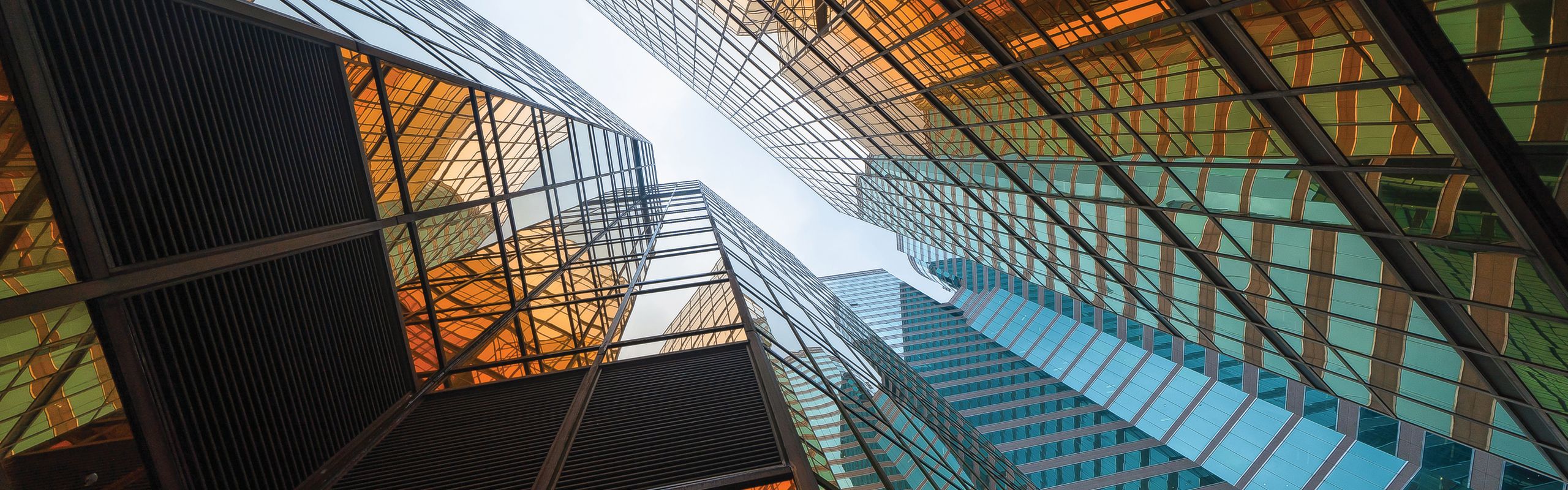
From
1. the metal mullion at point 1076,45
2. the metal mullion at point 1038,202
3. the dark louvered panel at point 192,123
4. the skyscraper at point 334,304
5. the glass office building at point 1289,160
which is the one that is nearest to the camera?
the skyscraper at point 334,304

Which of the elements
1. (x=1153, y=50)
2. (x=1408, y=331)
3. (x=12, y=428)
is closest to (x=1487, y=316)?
(x=1408, y=331)

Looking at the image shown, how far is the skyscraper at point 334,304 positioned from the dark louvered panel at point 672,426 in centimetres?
4

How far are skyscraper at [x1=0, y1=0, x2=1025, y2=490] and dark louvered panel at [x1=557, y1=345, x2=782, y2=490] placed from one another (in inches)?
1.5

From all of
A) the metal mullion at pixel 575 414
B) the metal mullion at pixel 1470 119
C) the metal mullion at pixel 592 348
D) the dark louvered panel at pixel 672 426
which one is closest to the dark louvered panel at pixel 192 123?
the metal mullion at pixel 592 348

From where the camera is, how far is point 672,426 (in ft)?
23.1

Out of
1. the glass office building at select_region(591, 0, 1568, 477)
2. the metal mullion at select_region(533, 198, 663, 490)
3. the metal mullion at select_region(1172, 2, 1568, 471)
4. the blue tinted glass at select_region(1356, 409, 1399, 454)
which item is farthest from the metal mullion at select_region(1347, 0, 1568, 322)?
the blue tinted glass at select_region(1356, 409, 1399, 454)

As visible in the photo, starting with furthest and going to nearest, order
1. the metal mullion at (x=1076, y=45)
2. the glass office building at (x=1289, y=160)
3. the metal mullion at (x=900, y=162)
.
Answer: the metal mullion at (x=900, y=162) → the metal mullion at (x=1076, y=45) → the glass office building at (x=1289, y=160)

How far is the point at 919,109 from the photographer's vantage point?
21219 millimetres

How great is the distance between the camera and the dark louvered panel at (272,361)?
4.87 metres

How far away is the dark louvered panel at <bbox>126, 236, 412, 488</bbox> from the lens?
192 inches

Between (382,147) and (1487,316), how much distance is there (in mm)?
16470

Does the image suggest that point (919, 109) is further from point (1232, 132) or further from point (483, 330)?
point (483, 330)

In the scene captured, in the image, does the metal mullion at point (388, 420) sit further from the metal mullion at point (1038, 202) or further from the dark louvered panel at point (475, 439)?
the metal mullion at point (1038, 202)

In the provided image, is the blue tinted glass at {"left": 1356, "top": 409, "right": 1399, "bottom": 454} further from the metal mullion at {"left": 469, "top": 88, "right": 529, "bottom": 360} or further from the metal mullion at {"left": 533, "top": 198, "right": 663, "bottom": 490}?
the metal mullion at {"left": 469, "top": 88, "right": 529, "bottom": 360}
